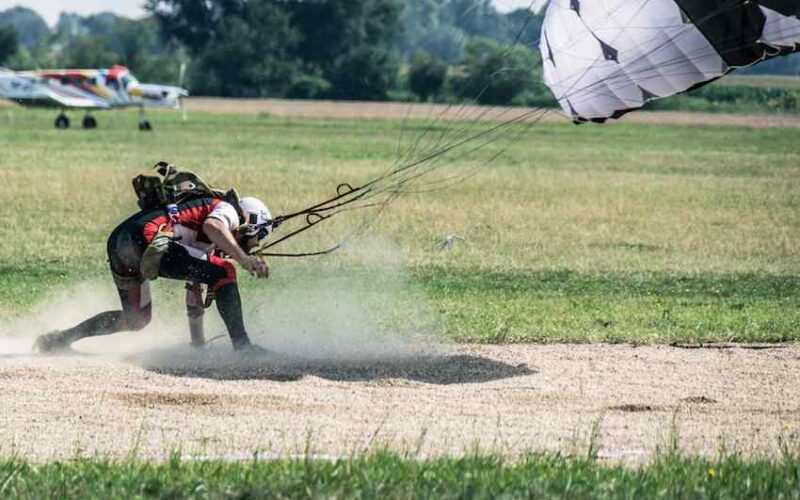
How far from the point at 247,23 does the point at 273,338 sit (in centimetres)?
8972

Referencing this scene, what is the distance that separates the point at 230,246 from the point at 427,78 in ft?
238

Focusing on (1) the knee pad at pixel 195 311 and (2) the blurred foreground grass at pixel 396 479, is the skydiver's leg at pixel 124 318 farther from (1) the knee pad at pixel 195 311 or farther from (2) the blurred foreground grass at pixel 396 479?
(2) the blurred foreground grass at pixel 396 479

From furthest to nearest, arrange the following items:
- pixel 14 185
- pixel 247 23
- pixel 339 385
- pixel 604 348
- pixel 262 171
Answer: pixel 247 23 < pixel 262 171 < pixel 14 185 < pixel 604 348 < pixel 339 385

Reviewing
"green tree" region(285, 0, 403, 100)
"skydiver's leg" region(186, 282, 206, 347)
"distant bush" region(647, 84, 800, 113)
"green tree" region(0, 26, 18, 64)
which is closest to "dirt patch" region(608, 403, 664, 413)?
"skydiver's leg" region(186, 282, 206, 347)

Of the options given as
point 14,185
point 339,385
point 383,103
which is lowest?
point 383,103

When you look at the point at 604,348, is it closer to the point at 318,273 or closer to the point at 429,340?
the point at 429,340

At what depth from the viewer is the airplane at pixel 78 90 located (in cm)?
7181

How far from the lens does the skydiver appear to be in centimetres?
1162

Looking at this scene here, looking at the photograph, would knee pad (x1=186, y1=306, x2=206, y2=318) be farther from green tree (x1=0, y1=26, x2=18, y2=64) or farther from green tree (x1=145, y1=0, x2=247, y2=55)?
green tree (x1=0, y1=26, x2=18, y2=64)

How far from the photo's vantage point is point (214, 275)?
11.8 metres

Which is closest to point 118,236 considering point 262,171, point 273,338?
point 273,338

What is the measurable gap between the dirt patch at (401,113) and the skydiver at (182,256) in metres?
48.7

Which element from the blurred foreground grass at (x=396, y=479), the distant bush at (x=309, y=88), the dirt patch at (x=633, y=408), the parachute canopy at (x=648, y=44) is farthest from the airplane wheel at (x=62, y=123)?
the blurred foreground grass at (x=396, y=479)

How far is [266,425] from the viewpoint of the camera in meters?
9.27
